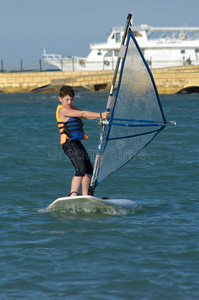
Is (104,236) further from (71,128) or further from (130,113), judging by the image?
(130,113)

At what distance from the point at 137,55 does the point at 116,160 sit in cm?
181

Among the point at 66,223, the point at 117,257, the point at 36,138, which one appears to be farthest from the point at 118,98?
the point at 36,138

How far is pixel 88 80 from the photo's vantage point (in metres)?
42.0

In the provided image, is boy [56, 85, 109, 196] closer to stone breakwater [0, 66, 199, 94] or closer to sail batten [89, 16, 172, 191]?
sail batten [89, 16, 172, 191]

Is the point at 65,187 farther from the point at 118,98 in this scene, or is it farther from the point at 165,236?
the point at 165,236

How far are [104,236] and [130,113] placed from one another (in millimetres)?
2230

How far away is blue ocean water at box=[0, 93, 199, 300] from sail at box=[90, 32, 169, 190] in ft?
3.09

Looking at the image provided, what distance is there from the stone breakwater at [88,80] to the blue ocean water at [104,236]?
2747 cm

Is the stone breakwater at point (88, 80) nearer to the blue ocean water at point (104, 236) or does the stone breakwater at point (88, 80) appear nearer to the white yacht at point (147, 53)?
the white yacht at point (147, 53)

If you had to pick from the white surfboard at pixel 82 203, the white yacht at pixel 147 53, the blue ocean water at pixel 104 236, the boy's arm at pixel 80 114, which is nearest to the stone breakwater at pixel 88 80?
the white yacht at pixel 147 53

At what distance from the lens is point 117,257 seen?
6.35 meters

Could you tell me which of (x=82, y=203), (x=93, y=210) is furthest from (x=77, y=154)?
(x=93, y=210)

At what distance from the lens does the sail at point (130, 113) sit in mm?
8055

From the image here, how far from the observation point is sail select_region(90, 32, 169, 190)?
805 cm
